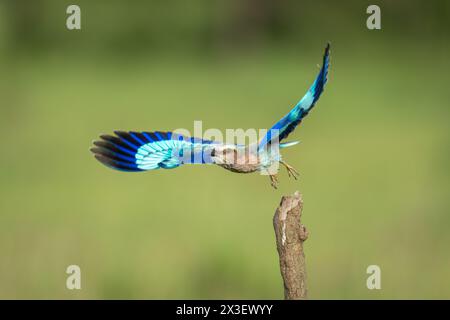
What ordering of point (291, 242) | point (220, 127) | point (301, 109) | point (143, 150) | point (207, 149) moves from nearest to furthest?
point (301, 109) < point (207, 149) < point (291, 242) < point (143, 150) < point (220, 127)

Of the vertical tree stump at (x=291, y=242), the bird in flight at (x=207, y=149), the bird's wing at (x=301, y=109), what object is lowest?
the vertical tree stump at (x=291, y=242)

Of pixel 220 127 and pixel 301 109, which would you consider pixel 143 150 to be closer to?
pixel 301 109

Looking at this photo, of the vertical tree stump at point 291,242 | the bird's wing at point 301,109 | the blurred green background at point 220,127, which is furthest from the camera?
the blurred green background at point 220,127

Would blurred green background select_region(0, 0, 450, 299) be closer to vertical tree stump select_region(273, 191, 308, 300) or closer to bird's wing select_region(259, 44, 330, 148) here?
vertical tree stump select_region(273, 191, 308, 300)

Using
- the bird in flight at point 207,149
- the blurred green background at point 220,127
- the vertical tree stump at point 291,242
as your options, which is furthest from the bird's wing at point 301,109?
the blurred green background at point 220,127

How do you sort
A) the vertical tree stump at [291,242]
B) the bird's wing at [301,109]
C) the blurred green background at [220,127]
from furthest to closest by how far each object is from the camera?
the blurred green background at [220,127] → the vertical tree stump at [291,242] → the bird's wing at [301,109]

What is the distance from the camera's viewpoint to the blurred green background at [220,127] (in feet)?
23.1

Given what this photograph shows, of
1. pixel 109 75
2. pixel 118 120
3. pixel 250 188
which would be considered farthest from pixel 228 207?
pixel 109 75

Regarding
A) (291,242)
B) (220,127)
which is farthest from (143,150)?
(220,127)

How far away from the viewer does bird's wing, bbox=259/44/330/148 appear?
10.6 feet

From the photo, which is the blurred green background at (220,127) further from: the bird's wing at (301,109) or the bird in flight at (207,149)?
the bird's wing at (301,109)

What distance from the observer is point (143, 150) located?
3650mm

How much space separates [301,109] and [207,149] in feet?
1.15

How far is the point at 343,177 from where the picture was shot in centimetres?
921
